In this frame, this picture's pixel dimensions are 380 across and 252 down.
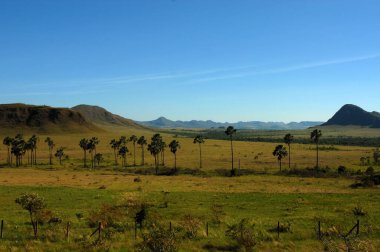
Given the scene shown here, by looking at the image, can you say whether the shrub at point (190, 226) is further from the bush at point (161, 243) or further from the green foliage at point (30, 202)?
the green foliage at point (30, 202)

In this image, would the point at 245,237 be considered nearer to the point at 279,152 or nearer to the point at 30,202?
the point at 30,202

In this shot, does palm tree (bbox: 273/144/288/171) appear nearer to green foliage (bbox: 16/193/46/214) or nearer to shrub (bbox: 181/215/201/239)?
shrub (bbox: 181/215/201/239)

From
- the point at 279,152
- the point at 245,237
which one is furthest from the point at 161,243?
the point at 279,152

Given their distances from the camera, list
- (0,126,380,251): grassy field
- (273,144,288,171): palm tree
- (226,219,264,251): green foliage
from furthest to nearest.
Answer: (273,144,288,171): palm tree < (0,126,380,251): grassy field < (226,219,264,251): green foliage

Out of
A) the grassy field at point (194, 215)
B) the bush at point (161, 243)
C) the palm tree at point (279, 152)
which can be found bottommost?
the grassy field at point (194, 215)

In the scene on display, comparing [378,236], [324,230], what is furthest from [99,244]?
[378,236]

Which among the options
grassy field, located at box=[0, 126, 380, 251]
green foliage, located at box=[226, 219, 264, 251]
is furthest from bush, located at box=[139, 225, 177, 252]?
green foliage, located at box=[226, 219, 264, 251]

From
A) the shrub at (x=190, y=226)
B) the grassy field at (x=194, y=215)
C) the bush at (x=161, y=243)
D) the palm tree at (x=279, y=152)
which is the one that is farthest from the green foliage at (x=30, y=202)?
the palm tree at (x=279, y=152)

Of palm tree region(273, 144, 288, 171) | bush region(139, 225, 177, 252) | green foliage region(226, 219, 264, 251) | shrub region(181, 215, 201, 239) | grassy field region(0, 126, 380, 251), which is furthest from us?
palm tree region(273, 144, 288, 171)

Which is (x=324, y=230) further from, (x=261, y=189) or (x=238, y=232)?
(x=261, y=189)

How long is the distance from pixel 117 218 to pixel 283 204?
76.8 feet

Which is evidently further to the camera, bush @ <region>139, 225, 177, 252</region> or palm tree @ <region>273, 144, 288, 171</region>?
palm tree @ <region>273, 144, 288, 171</region>

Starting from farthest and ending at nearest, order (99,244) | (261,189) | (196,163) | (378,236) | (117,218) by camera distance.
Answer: (196,163) → (261,189) → (117,218) → (378,236) → (99,244)

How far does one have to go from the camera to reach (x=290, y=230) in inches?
1432
